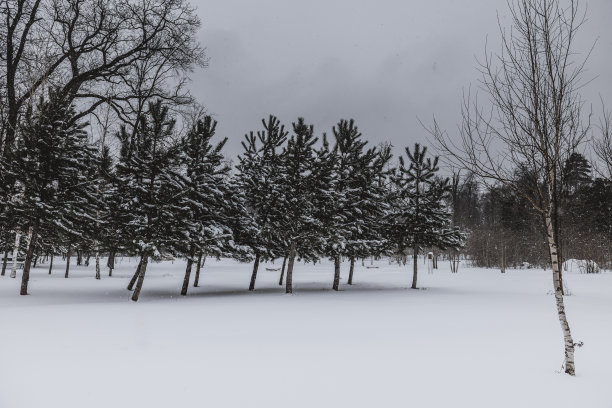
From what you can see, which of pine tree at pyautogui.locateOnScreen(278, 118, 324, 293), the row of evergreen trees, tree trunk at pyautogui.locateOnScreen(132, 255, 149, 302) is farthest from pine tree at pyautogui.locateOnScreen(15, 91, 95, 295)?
pine tree at pyautogui.locateOnScreen(278, 118, 324, 293)

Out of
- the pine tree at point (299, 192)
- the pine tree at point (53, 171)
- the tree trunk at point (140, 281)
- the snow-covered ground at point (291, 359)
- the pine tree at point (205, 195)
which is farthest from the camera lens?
the pine tree at point (299, 192)

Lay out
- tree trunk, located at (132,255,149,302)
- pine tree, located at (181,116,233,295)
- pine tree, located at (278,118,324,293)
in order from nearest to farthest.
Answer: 1. tree trunk, located at (132,255,149,302)
2. pine tree, located at (181,116,233,295)
3. pine tree, located at (278,118,324,293)

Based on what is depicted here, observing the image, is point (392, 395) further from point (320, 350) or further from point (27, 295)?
point (27, 295)

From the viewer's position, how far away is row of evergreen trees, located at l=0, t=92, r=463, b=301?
14820 mm

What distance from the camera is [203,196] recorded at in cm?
1698

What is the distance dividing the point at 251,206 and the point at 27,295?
10.9m

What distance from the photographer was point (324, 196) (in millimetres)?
20094

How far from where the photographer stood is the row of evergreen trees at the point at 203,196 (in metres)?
14.8

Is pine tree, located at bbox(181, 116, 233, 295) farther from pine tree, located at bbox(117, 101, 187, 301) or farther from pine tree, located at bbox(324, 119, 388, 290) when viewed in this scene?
pine tree, located at bbox(324, 119, 388, 290)

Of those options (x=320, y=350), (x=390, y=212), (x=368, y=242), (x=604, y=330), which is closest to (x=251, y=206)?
(x=368, y=242)

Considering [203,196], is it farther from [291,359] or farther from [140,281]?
[291,359]

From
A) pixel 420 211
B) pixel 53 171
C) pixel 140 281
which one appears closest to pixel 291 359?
pixel 140 281

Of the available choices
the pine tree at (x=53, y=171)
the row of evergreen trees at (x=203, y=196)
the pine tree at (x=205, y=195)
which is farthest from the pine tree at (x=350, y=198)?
the pine tree at (x=53, y=171)

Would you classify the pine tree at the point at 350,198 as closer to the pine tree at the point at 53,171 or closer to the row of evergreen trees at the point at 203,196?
the row of evergreen trees at the point at 203,196
